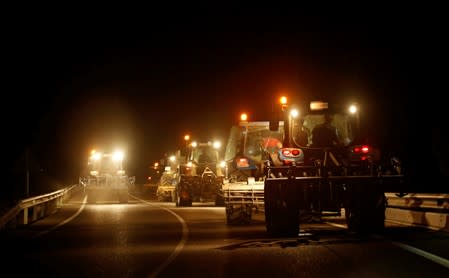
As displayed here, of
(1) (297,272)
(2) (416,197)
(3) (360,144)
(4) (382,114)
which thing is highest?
(4) (382,114)

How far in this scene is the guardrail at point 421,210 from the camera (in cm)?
1766

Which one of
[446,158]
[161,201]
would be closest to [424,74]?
[446,158]

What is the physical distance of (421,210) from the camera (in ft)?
64.8

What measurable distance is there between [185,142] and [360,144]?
18.0m

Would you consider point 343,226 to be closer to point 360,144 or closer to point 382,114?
point 360,144

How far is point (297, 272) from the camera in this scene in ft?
34.9

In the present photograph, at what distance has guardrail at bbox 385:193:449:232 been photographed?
17656mm

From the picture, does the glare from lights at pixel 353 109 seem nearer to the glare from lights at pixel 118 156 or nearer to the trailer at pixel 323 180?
the trailer at pixel 323 180

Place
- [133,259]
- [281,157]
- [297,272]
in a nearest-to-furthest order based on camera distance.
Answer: [297,272]
[133,259]
[281,157]

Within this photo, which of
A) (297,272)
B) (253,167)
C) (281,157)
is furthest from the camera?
(253,167)

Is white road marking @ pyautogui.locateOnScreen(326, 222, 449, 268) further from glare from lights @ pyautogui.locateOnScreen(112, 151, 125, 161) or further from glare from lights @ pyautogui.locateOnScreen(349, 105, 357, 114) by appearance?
glare from lights @ pyautogui.locateOnScreen(112, 151, 125, 161)

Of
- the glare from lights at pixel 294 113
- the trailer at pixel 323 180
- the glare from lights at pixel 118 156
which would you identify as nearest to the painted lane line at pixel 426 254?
the trailer at pixel 323 180

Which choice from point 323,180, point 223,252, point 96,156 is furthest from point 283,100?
point 96,156

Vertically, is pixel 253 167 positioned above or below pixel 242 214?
above
